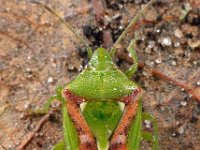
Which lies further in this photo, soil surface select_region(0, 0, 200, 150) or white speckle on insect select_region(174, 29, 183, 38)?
white speckle on insect select_region(174, 29, 183, 38)

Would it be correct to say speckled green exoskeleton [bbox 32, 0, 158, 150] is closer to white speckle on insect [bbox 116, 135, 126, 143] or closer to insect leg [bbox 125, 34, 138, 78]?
white speckle on insect [bbox 116, 135, 126, 143]

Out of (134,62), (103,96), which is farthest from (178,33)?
(103,96)

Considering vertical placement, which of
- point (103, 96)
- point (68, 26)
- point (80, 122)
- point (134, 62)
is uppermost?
point (68, 26)

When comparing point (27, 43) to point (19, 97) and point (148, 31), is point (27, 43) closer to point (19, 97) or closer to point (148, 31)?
Result: point (19, 97)

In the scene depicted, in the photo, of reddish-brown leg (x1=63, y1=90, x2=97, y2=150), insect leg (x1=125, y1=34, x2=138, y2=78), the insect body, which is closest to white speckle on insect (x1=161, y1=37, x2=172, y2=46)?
insect leg (x1=125, y1=34, x2=138, y2=78)

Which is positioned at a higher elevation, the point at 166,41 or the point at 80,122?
the point at 166,41

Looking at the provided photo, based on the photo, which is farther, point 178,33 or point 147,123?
point 178,33

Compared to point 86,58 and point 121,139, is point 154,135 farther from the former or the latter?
point 86,58
